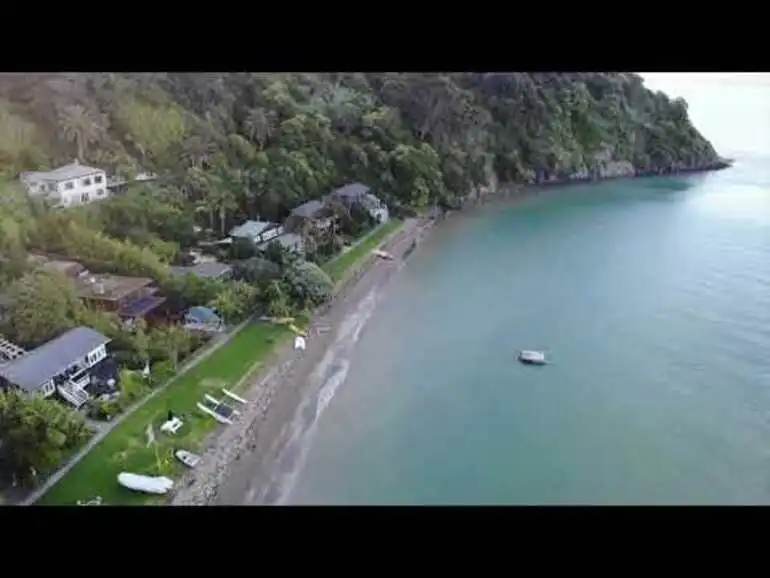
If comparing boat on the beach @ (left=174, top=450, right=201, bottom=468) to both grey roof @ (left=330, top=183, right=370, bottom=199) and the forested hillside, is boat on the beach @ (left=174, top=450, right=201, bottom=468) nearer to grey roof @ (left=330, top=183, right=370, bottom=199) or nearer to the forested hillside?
the forested hillside

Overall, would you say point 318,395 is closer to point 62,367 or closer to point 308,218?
point 308,218

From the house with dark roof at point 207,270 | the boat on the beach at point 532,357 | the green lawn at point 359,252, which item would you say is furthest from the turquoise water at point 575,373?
the house with dark roof at point 207,270

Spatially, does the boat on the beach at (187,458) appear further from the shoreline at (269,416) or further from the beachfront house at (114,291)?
the beachfront house at (114,291)

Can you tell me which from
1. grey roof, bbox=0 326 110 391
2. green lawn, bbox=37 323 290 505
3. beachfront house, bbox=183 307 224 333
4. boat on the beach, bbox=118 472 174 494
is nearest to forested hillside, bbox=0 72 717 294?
beachfront house, bbox=183 307 224 333

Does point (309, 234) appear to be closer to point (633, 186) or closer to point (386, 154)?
point (386, 154)

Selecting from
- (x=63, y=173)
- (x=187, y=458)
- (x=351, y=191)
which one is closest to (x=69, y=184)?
(x=63, y=173)
